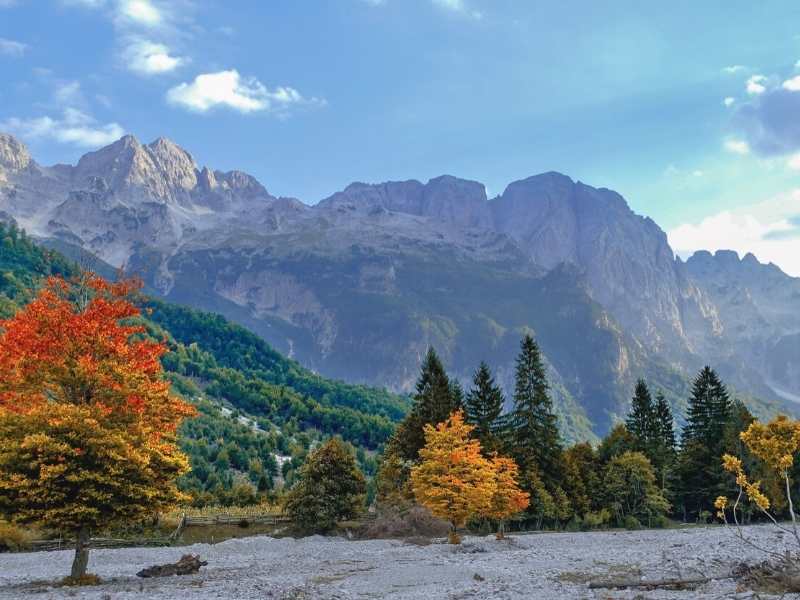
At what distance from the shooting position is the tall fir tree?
3258 inches

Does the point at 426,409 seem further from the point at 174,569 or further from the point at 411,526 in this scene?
the point at 174,569

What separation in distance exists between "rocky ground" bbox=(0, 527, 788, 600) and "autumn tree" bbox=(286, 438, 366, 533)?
9.85 meters

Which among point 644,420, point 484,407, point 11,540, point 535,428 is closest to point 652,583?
point 11,540

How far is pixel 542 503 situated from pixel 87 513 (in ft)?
172

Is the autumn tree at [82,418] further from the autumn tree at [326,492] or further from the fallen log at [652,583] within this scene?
the autumn tree at [326,492]

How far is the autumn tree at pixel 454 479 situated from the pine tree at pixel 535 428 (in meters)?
23.7

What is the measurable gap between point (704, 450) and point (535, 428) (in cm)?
2761

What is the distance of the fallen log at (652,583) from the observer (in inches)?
846

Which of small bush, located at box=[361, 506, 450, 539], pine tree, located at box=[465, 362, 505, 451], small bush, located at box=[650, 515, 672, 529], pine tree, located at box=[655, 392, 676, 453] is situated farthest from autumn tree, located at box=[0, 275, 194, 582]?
pine tree, located at box=[655, 392, 676, 453]

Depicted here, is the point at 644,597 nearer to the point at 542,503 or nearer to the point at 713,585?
the point at 713,585

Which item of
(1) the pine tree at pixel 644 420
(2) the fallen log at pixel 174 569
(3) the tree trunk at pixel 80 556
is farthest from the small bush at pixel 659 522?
(3) the tree trunk at pixel 80 556

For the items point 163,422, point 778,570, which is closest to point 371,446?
point 163,422

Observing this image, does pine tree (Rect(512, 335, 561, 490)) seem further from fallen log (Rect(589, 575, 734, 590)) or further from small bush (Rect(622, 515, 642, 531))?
fallen log (Rect(589, 575, 734, 590))

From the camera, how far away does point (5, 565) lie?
38.8 metres
